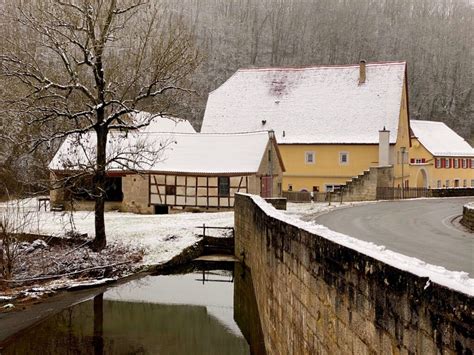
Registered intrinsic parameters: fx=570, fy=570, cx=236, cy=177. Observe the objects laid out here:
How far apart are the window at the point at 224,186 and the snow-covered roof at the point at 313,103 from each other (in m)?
9.42

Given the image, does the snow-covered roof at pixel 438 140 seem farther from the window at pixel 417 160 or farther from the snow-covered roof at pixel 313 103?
the snow-covered roof at pixel 313 103

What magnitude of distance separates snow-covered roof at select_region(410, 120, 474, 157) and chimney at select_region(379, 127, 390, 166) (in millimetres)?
14736

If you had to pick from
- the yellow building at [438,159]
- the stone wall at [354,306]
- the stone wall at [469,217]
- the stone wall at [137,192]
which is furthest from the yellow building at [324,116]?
the stone wall at [354,306]

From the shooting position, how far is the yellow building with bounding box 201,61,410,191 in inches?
1593

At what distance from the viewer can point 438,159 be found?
52.5 m

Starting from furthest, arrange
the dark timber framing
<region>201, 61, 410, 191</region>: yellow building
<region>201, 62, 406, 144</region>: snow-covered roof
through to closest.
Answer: <region>201, 62, 406, 144</region>: snow-covered roof
<region>201, 61, 410, 191</region>: yellow building
the dark timber framing

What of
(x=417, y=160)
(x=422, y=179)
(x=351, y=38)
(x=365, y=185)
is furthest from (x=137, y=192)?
(x=351, y=38)

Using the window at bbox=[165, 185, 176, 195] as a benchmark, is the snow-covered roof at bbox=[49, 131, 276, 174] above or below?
above

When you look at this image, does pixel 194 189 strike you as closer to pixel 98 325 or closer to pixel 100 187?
pixel 100 187

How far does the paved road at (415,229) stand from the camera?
1376 cm

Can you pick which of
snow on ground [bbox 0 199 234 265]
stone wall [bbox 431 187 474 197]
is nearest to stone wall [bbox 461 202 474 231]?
snow on ground [bbox 0 199 234 265]

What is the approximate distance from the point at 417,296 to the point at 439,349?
39 cm

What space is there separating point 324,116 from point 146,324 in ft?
96.8

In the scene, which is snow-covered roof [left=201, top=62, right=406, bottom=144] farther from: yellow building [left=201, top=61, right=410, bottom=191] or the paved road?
the paved road
